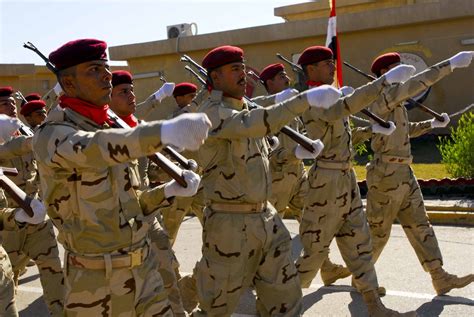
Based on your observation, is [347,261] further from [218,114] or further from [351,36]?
[351,36]

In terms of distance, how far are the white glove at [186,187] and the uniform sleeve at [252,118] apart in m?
0.55

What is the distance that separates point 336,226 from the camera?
5.40 m

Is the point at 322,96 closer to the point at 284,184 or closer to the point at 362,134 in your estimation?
the point at 362,134

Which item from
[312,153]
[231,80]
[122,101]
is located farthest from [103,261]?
[122,101]

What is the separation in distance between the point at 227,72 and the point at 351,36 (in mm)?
12842

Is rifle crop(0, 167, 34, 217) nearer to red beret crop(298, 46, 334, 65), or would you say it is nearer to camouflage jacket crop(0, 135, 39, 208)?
camouflage jacket crop(0, 135, 39, 208)

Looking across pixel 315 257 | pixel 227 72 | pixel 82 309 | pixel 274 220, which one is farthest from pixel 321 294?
pixel 82 309

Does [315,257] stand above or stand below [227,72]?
below

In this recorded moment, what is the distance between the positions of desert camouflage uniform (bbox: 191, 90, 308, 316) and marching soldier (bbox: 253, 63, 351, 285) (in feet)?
7.33

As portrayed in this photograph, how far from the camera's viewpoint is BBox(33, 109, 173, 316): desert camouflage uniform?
3301mm

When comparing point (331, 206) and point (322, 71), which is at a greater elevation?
point (322, 71)

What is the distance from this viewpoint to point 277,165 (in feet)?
23.9

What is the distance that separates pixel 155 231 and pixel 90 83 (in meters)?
2.19

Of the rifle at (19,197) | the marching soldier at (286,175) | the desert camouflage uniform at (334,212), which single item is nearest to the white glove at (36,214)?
the rifle at (19,197)
